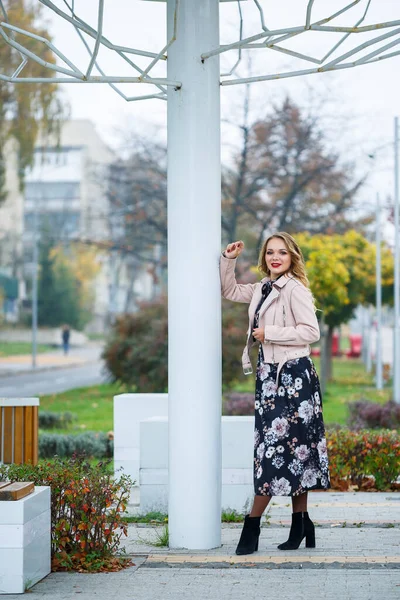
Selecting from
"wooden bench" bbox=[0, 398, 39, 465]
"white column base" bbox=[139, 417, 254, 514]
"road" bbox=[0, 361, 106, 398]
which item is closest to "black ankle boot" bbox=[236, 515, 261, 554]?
"white column base" bbox=[139, 417, 254, 514]

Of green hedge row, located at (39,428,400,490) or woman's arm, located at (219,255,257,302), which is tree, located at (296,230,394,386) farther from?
woman's arm, located at (219,255,257,302)

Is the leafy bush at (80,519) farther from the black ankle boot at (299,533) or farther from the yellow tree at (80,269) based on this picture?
the yellow tree at (80,269)

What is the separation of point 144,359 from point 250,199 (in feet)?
36.8

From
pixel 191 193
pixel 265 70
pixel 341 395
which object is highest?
pixel 265 70

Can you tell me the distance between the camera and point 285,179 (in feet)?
121

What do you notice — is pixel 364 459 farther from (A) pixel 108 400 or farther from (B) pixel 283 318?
(A) pixel 108 400

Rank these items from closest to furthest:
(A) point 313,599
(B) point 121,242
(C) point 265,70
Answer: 1. (A) point 313,599
2. (C) point 265,70
3. (B) point 121,242

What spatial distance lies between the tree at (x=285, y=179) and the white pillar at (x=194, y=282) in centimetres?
2846

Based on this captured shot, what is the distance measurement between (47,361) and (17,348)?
1064 cm

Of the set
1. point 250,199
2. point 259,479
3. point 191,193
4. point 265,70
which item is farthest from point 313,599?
point 250,199

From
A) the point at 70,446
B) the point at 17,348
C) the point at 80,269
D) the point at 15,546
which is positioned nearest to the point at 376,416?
the point at 70,446

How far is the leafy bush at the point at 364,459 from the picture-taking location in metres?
9.74

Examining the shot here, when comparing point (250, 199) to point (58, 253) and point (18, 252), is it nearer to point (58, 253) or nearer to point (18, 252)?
point (58, 253)

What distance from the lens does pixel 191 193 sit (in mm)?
6504
